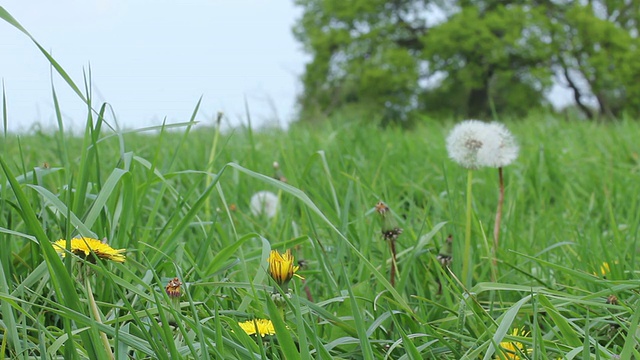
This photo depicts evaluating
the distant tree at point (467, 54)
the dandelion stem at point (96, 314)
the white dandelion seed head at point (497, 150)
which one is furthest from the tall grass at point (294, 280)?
the distant tree at point (467, 54)

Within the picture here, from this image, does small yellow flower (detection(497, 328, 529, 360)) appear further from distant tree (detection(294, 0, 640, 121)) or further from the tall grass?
distant tree (detection(294, 0, 640, 121))

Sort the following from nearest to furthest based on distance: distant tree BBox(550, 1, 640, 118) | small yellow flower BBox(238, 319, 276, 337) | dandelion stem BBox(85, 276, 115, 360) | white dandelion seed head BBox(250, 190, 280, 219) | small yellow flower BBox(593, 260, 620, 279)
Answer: dandelion stem BBox(85, 276, 115, 360) → small yellow flower BBox(238, 319, 276, 337) → small yellow flower BBox(593, 260, 620, 279) → white dandelion seed head BBox(250, 190, 280, 219) → distant tree BBox(550, 1, 640, 118)

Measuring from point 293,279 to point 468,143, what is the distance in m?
0.59

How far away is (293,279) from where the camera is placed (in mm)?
1070

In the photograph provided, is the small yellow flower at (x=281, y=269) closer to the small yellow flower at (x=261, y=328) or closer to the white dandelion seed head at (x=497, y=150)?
the small yellow flower at (x=261, y=328)

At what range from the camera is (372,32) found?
21.4 meters

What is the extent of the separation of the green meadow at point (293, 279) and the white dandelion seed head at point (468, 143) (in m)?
0.06

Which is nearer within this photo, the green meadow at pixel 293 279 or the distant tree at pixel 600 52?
the green meadow at pixel 293 279

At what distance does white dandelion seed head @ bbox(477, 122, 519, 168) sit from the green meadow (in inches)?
4.2

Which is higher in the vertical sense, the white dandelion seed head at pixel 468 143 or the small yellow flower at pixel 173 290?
the white dandelion seed head at pixel 468 143

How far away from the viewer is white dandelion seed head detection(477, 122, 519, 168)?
4.65 ft

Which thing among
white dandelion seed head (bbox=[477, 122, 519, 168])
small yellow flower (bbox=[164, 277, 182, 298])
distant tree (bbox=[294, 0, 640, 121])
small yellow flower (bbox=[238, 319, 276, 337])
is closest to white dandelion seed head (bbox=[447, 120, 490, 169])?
white dandelion seed head (bbox=[477, 122, 519, 168])

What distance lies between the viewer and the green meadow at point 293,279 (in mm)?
807

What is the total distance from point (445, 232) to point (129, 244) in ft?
2.32
